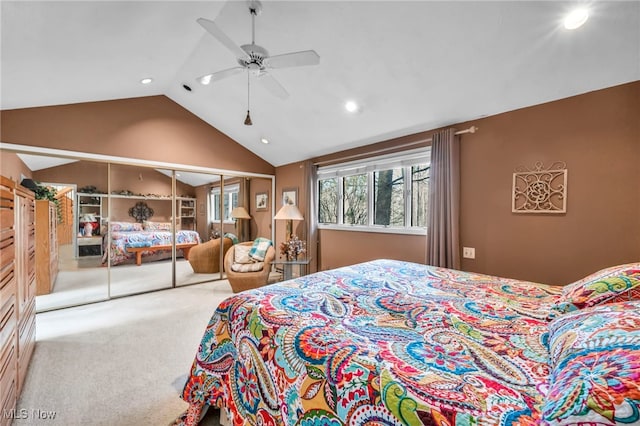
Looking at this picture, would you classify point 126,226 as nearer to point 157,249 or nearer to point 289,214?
point 157,249

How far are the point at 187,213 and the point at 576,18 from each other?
505 centimetres

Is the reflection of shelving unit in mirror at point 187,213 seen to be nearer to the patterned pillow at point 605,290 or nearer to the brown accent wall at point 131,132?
the brown accent wall at point 131,132

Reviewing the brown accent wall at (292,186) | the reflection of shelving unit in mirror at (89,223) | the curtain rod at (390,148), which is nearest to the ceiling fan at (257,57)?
the curtain rod at (390,148)

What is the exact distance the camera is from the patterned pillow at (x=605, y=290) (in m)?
1.14

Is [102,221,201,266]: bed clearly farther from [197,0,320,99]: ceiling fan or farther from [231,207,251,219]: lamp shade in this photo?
[197,0,320,99]: ceiling fan

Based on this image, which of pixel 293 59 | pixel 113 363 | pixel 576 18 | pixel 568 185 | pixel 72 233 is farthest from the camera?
pixel 72 233

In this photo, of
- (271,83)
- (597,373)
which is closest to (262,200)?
(271,83)

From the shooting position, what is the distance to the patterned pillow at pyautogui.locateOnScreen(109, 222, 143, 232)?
12.6 feet

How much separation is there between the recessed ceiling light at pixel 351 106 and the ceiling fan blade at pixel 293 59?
117cm

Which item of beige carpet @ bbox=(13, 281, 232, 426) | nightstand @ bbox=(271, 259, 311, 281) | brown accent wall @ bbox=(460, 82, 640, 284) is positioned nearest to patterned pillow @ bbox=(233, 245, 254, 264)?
nightstand @ bbox=(271, 259, 311, 281)

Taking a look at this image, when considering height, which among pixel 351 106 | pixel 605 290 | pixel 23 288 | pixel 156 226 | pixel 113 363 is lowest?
pixel 113 363

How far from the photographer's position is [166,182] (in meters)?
4.28

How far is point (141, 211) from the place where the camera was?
406 cm

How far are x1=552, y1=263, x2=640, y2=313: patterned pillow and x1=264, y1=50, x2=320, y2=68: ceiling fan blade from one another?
2.14 m
